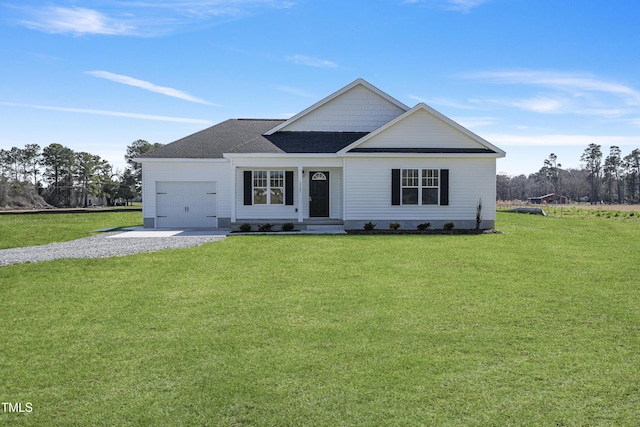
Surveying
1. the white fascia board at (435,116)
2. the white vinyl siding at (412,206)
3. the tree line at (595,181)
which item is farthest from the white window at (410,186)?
the tree line at (595,181)

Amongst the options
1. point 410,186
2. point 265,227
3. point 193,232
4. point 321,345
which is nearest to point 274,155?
point 265,227

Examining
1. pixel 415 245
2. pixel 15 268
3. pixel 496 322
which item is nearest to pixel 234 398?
pixel 496 322

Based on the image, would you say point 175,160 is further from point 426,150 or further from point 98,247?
point 426,150

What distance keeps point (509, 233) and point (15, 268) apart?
16.9 m

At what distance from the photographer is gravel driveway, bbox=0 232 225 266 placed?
11.8 m

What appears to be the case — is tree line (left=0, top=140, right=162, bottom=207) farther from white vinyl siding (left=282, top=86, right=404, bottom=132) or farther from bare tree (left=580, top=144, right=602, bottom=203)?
bare tree (left=580, top=144, right=602, bottom=203)

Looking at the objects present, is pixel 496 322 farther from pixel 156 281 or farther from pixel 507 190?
pixel 507 190

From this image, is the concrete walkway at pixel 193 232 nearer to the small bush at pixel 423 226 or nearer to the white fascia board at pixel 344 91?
the small bush at pixel 423 226

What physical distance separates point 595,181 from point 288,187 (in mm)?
101965

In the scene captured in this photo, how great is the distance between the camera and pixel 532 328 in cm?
587

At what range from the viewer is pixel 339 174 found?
20.8 meters

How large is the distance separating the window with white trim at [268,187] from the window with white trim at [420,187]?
5421 millimetres

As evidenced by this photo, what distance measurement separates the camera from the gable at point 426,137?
19.5 meters

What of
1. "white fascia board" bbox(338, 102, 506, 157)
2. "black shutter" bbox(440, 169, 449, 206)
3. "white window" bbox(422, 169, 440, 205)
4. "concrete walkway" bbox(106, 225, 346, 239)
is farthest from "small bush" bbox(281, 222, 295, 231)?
"black shutter" bbox(440, 169, 449, 206)
